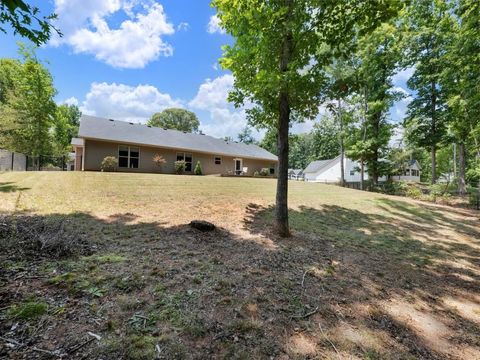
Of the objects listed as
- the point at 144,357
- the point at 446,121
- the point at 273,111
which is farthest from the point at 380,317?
the point at 446,121

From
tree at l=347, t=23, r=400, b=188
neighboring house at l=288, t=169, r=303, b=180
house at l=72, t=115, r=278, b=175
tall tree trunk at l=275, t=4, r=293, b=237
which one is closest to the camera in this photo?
tall tree trunk at l=275, t=4, r=293, b=237

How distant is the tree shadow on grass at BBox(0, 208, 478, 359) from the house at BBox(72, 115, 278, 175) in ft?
42.0

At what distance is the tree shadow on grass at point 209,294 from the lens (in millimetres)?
2281

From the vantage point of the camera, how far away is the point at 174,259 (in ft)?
13.1

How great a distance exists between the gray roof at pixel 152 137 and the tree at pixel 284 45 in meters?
13.7

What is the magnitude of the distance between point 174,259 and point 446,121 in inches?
1004

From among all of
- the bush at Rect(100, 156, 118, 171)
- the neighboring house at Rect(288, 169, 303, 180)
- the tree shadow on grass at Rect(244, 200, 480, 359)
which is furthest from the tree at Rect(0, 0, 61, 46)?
the neighboring house at Rect(288, 169, 303, 180)

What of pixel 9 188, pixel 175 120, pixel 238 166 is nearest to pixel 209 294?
pixel 9 188

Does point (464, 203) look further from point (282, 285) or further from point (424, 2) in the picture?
point (282, 285)

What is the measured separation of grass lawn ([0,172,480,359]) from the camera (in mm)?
2301

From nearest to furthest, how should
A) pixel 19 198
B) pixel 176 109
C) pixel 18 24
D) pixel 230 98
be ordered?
pixel 18 24, pixel 230 98, pixel 19 198, pixel 176 109

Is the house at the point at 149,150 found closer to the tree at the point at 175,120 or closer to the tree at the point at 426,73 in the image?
the tree at the point at 426,73

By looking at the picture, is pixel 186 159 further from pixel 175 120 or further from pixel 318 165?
pixel 175 120

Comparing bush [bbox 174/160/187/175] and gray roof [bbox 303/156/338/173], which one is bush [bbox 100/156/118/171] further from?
gray roof [bbox 303/156/338/173]
